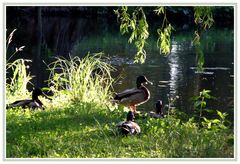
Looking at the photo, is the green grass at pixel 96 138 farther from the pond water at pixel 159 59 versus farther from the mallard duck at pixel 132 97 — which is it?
the pond water at pixel 159 59

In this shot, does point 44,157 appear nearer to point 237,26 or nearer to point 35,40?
point 237,26

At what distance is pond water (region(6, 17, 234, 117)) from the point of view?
47.2 ft

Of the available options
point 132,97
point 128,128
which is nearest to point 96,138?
point 128,128

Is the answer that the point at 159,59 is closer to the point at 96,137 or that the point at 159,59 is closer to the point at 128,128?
the point at 128,128

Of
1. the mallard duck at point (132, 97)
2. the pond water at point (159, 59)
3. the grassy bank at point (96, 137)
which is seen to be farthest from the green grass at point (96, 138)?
the pond water at point (159, 59)

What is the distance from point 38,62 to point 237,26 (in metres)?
12.8

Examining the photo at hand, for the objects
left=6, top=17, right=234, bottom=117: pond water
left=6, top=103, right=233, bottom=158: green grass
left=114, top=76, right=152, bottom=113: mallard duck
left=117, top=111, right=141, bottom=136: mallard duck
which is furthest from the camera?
left=6, top=17, right=234, bottom=117: pond water

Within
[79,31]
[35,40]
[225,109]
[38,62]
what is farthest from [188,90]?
[79,31]

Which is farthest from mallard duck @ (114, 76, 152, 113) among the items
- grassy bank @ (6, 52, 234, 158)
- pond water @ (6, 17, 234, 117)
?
pond water @ (6, 17, 234, 117)

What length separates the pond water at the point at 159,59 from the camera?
47.2 ft

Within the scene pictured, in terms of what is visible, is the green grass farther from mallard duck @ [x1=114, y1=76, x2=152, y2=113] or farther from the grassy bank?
mallard duck @ [x1=114, y1=76, x2=152, y2=113]

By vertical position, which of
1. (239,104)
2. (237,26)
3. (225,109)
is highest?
(237,26)

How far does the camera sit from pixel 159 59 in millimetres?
21188

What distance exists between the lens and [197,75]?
17281mm
